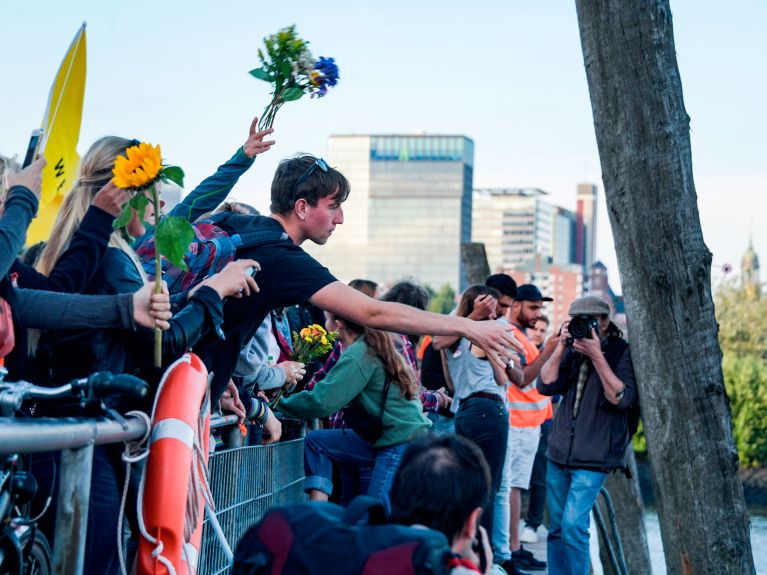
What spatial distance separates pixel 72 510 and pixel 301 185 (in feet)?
7.09

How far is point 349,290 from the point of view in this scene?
401 cm

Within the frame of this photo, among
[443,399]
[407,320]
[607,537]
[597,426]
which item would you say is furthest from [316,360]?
[407,320]

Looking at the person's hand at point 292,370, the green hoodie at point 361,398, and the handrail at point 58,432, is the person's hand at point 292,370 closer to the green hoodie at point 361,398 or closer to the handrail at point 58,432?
the green hoodie at point 361,398

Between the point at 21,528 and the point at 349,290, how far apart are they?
5.44 feet

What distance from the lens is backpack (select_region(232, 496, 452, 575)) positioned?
7.36ft

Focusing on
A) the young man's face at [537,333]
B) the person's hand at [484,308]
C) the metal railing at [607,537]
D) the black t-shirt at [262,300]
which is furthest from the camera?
the young man's face at [537,333]

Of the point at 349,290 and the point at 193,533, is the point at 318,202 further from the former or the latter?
the point at 193,533

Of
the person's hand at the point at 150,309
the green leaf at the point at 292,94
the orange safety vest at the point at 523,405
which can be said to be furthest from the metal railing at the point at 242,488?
the orange safety vest at the point at 523,405

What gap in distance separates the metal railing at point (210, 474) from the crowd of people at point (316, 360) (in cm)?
21

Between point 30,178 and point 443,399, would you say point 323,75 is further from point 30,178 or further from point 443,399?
point 443,399

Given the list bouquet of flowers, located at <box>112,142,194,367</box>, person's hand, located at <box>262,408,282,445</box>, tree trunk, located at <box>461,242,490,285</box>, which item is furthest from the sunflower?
tree trunk, located at <box>461,242,490,285</box>

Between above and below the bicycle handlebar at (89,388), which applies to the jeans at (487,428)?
below

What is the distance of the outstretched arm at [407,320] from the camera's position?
3781 mm

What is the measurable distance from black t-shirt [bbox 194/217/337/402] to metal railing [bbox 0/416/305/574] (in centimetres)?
29
